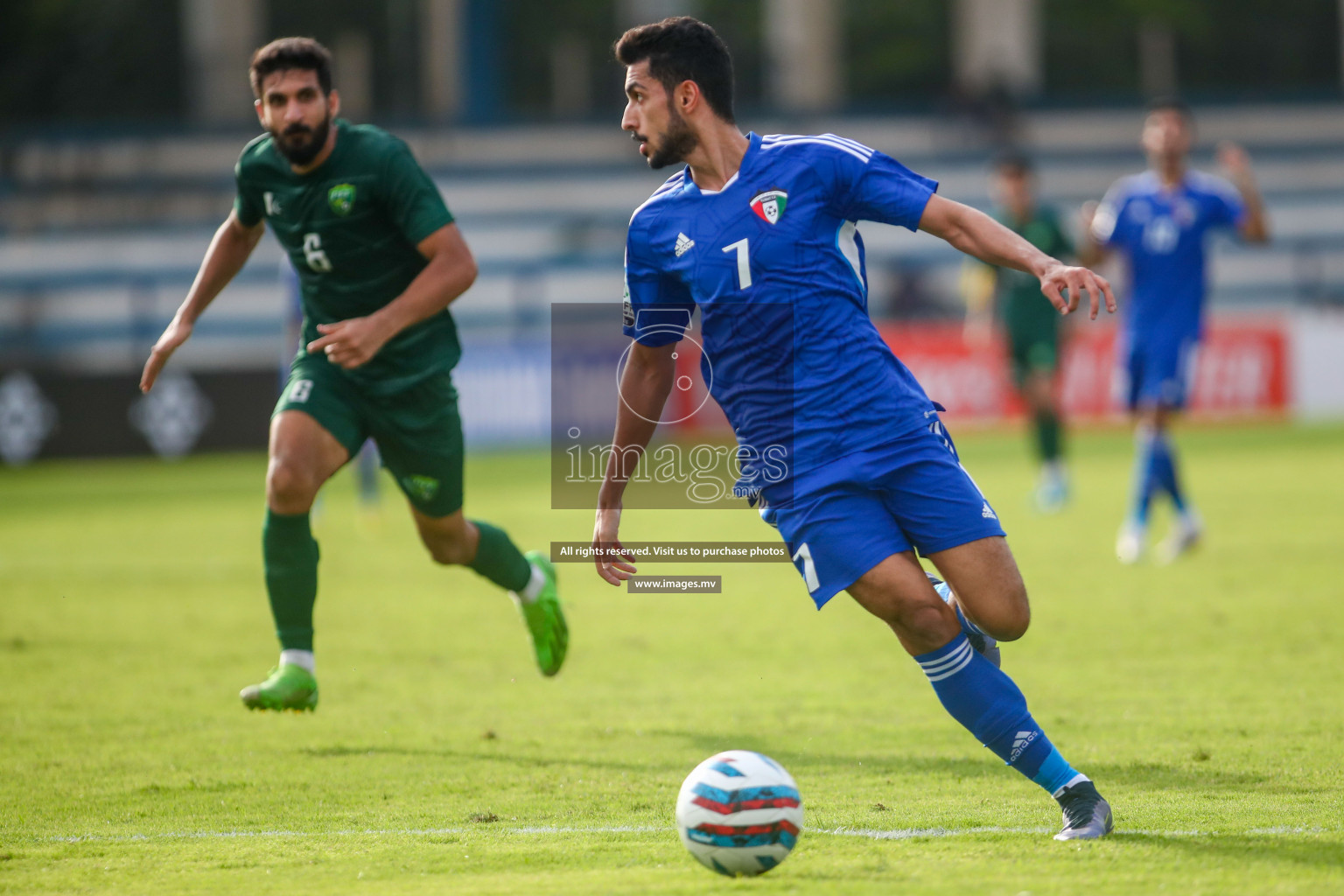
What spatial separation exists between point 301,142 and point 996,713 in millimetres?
3222

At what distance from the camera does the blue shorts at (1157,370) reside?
1027cm

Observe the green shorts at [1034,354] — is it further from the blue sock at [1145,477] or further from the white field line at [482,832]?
the white field line at [482,832]

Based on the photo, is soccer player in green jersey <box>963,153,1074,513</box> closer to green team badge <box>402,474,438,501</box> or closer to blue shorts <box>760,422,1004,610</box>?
green team badge <box>402,474,438,501</box>

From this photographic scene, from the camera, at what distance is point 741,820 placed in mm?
3895

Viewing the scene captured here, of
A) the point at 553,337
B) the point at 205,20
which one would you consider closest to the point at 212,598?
the point at 553,337

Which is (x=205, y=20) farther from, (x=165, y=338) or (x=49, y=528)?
(x=165, y=338)

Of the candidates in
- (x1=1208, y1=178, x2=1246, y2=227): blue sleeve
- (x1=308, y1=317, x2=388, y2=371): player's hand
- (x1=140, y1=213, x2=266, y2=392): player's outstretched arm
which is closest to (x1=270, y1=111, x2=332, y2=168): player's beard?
(x1=140, y1=213, x2=266, y2=392): player's outstretched arm

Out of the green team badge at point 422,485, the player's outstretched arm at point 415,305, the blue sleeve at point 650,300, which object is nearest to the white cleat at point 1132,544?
the green team badge at point 422,485

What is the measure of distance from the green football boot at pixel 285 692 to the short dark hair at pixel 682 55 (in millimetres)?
2561

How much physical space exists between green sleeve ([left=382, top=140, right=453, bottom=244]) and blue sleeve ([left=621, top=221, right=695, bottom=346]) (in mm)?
1416

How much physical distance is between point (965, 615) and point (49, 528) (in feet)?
36.8

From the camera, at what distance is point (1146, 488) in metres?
10.0

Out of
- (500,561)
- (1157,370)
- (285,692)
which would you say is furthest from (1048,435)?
(285,692)

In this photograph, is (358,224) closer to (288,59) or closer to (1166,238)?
(288,59)
